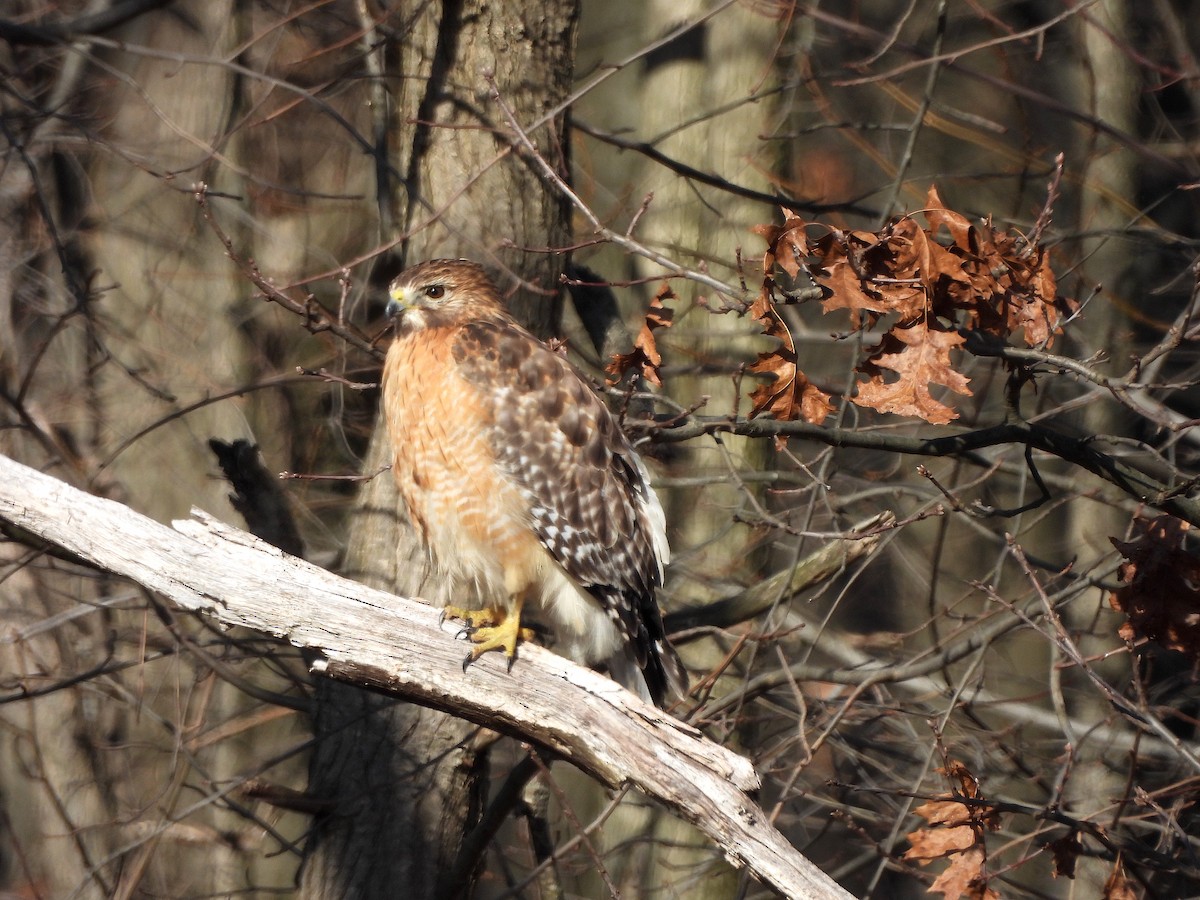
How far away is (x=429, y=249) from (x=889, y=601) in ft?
19.0

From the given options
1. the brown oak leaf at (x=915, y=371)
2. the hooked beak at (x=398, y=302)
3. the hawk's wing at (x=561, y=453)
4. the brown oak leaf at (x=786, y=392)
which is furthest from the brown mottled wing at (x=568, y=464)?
the brown oak leaf at (x=915, y=371)

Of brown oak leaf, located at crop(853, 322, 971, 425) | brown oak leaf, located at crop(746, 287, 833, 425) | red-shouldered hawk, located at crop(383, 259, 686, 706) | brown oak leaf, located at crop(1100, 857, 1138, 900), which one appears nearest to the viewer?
brown oak leaf, located at crop(853, 322, 971, 425)

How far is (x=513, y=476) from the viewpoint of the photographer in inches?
158

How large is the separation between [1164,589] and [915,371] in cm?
113

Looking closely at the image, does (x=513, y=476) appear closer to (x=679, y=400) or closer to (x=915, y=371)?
(x=915, y=371)

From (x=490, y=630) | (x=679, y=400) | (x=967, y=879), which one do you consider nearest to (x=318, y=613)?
(x=490, y=630)

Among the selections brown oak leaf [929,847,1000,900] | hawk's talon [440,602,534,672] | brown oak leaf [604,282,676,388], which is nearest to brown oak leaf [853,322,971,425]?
brown oak leaf [604,282,676,388]

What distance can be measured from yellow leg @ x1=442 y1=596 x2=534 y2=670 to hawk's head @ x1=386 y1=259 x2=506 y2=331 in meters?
0.96

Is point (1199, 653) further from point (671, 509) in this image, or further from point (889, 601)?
point (889, 601)

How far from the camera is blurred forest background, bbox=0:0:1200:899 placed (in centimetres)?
371

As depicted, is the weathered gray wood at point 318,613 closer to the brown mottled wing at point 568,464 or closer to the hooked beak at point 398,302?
the brown mottled wing at point 568,464

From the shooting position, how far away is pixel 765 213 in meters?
5.70

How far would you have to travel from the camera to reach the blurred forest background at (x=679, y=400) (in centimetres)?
371

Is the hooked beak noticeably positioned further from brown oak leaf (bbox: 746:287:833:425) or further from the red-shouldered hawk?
brown oak leaf (bbox: 746:287:833:425)
